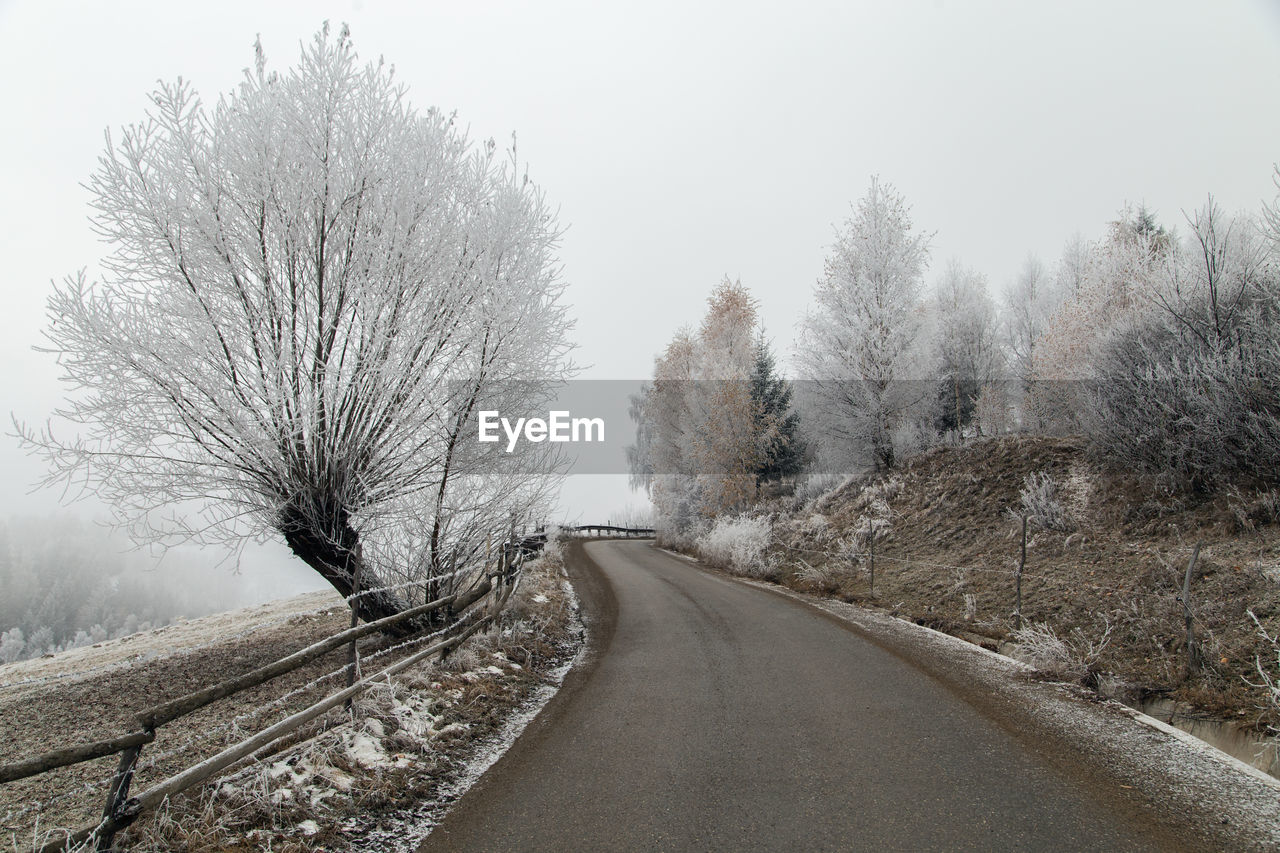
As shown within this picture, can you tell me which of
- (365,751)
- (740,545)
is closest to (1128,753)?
(365,751)

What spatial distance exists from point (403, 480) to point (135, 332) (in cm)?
331

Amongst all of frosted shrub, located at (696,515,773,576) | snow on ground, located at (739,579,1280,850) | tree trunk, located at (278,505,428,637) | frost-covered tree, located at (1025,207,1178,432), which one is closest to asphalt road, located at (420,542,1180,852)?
snow on ground, located at (739,579,1280,850)

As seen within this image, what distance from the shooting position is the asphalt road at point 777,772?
12.1 feet

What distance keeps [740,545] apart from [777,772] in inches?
526

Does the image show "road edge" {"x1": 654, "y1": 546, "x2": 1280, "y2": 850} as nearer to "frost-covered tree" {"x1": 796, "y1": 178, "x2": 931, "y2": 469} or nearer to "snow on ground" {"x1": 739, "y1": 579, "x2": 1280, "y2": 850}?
"snow on ground" {"x1": 739, "y1": 579, "x2": 1280, "y2": 850}

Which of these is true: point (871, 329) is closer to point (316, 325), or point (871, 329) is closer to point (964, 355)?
point (964, 355)

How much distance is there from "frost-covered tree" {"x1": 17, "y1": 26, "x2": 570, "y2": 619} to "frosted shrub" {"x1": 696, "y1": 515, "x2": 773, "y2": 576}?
10090 millimetres

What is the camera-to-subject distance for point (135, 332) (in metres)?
5.96

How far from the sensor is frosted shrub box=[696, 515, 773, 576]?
16875 mm

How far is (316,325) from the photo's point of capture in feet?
23.5

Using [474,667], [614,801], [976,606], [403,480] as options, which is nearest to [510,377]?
[403,480]

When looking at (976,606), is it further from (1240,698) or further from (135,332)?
(135,332)

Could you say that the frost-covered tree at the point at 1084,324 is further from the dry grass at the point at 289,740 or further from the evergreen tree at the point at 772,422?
the dry grass at the point at 289,740

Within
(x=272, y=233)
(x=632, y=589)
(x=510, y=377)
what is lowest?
(x=632, y=589)
